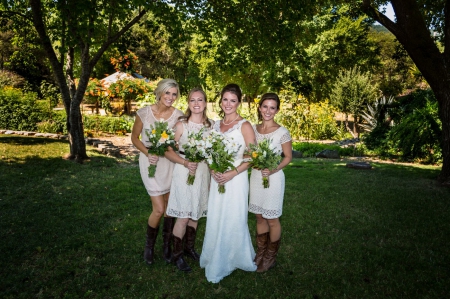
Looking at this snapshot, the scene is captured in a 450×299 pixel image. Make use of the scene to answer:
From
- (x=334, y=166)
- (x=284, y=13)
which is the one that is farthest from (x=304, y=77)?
(x=284, y=13)

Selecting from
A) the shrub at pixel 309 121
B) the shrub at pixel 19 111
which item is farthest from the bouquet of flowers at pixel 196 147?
the shrub at pixel 19 111

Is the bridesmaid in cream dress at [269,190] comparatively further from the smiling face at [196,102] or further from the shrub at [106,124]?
the shrub at [106,124]

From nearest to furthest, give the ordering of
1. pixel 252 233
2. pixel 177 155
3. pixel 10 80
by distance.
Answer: pixel 177 155, pixel 252 233, pixel 10 80

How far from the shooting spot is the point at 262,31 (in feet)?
28.4

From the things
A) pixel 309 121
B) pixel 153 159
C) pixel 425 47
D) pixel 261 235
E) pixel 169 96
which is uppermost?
pixel 425 47

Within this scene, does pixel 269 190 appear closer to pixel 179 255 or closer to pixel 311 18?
pixel 179 255

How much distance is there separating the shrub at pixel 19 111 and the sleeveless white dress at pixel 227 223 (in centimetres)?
1589

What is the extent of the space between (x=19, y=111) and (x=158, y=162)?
51.5ft

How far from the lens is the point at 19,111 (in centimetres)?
1614

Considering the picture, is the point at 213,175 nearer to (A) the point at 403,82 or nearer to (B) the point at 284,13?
(B) the point at 284,13

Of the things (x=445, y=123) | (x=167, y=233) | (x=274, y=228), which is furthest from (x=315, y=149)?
(x=167, y=233)

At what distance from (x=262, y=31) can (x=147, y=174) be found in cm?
617

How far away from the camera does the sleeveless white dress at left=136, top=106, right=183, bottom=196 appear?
165 inches

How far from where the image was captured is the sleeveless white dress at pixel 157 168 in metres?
4.19
